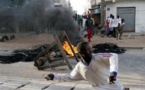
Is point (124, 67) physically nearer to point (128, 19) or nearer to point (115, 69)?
point (115, 69)

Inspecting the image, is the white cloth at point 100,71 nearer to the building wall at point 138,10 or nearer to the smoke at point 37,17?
the smoke at point 37,17

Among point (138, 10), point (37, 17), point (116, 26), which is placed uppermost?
point (37, 17)

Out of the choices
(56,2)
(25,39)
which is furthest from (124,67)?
(25,39)

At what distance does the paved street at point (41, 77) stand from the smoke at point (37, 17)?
195cm

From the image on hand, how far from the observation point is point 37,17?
15570 millimetres

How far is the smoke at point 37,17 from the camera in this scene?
13.6 m

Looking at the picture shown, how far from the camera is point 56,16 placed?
1634 cm

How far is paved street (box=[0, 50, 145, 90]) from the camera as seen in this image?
8.31 meters

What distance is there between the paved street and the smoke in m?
1.95

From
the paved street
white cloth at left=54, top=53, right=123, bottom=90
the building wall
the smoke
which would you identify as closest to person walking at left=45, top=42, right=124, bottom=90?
white cloth at left=54, top=53, right=123, bottom=90

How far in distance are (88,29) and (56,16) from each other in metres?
5.06

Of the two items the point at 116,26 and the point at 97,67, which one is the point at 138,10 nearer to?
the point at 116,26

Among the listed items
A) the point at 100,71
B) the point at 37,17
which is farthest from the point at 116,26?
the point at 100,71

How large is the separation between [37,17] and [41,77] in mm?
6049
